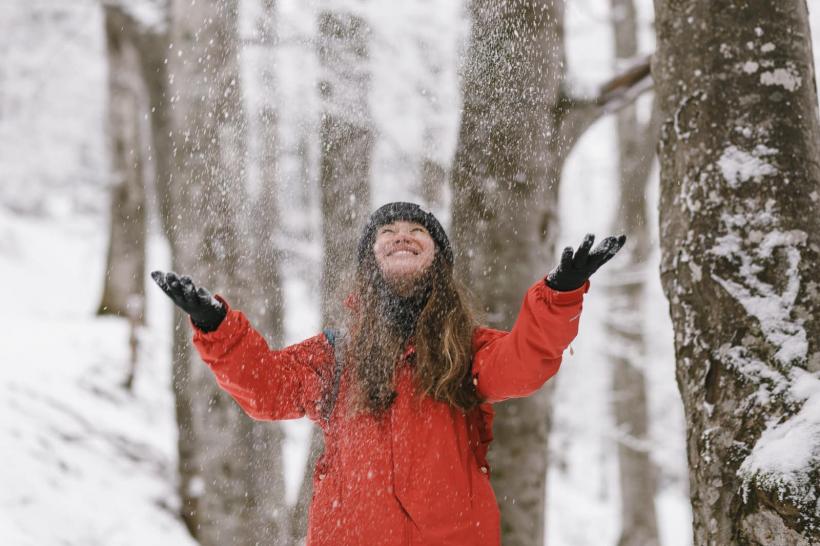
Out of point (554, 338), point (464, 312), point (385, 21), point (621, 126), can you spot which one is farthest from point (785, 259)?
point (621, 126)

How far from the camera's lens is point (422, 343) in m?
2.69

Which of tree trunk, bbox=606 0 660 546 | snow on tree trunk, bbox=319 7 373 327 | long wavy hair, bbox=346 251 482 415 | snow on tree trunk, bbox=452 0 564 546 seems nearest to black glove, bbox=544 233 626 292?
long wavy hair, bbox=346 251 482 415

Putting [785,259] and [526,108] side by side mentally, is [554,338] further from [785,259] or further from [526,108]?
[526,108]

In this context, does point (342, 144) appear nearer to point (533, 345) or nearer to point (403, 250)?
point (403, 250)

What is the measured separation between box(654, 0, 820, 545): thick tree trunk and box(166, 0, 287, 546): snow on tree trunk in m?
3.03

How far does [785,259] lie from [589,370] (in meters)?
24.2

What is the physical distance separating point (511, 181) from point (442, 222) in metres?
2.61

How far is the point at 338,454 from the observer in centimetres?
254

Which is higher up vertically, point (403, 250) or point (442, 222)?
point (442, 222)

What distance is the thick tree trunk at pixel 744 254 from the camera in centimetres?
199

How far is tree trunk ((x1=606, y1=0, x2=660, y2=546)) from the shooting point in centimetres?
786

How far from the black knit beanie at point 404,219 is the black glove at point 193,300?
0.88m

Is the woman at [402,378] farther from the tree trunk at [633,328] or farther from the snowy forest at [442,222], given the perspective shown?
the tree trunk at [633,328]

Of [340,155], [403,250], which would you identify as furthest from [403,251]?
[340,155]
